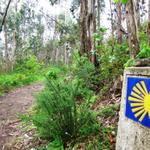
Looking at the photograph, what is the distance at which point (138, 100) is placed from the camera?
6.84ft

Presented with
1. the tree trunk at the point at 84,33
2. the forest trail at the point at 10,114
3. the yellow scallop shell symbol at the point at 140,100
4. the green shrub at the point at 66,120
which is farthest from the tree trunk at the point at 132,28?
the tree trunk at the point at 84,33

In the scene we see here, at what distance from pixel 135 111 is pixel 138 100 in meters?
0.10

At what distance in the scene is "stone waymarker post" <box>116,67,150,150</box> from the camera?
2020 millimetres

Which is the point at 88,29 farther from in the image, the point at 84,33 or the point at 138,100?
the point at 138,100

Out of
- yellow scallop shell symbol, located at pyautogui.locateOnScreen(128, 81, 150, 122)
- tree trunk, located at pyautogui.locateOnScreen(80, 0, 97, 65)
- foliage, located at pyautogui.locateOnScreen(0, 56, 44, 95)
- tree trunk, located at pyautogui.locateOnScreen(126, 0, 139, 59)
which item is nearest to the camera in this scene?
yellow scallop shell symbol, located at pyautogui.locateOnScreen(128, 81, 150, 122)

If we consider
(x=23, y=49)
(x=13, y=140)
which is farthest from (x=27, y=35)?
(x=13, y=140)

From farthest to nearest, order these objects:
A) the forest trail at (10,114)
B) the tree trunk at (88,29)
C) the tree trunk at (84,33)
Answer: the tree trunk at (84,33), the tree trunk at (88,29), the forest trail at (10,114)

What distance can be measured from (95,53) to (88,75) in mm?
806

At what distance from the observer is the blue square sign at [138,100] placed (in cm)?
199

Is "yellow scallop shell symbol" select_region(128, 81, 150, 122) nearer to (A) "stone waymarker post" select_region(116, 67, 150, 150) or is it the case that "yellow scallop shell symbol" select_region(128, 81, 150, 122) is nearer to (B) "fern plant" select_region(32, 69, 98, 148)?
(A) "stone waymarker post" select_region(116, 67, 150, 150)

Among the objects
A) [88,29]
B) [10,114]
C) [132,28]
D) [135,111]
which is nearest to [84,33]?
[88,29]

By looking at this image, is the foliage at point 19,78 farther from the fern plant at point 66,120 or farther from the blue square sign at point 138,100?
the blue square sign at point 138,100

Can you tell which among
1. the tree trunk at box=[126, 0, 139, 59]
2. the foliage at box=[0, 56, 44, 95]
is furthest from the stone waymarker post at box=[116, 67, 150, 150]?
the foliage at box=[0, 56, 44, 95]

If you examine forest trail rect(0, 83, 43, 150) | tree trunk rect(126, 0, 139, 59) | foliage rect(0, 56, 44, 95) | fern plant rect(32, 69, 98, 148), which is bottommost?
forest trail rect(0, 83, 43, 150)
